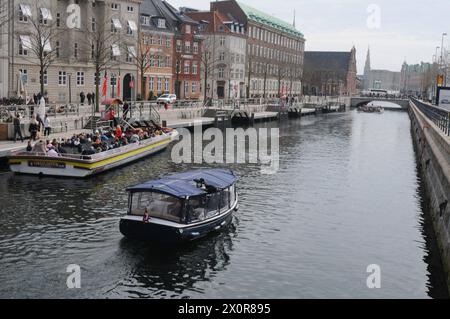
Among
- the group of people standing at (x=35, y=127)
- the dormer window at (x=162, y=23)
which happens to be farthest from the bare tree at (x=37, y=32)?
the dormer window at (x=162, y=23)

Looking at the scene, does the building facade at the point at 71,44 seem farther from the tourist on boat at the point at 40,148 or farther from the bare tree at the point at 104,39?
the tourist on boat at the point at 40,148

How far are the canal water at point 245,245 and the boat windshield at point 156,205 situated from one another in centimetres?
115

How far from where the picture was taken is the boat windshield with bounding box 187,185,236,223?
2150 centimetres

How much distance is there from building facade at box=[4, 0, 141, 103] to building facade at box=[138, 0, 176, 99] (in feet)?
14.7

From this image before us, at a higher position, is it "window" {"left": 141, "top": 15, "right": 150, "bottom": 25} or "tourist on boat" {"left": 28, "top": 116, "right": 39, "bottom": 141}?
"window" {"left": 141, "top": 15, "right": 150, "bottom": 25}

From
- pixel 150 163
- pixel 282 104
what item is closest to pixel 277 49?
pixel 282 104

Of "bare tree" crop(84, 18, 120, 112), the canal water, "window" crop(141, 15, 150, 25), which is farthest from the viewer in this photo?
"window" crop(141, 15, 150, 25)

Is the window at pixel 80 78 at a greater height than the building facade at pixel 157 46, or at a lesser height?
lesser

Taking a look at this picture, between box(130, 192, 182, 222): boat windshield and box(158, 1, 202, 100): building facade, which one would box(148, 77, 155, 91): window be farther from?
box(130, 192, 182, 222): boat windshield

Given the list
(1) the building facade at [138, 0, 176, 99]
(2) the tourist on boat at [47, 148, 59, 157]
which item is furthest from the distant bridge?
(2) the tourist on boat at [47, 148, 59, 157]

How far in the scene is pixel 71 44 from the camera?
2662 inches

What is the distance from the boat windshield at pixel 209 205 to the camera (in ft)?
70.5

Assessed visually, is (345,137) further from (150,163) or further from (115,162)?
(115,162)

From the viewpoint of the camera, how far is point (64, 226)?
23406 mm
